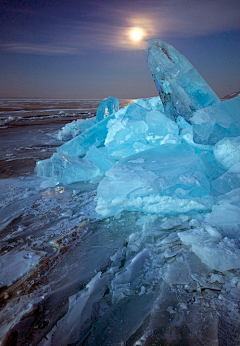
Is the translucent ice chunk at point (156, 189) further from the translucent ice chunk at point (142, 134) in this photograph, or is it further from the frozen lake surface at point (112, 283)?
the translucent ice chunk at point (142, 134)

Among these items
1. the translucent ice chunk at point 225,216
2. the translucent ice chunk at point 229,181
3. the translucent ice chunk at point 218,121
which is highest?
the translucent ice chunk at point 218,121

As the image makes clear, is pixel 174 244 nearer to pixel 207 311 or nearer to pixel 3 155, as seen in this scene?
pixel 207 311

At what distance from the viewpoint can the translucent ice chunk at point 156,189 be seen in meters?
1.89

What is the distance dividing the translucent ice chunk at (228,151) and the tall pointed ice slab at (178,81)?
2.59ft

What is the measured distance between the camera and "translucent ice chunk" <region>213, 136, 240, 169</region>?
2207 millimetres

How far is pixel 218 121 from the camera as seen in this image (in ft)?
7.34

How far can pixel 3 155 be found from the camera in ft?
15.0

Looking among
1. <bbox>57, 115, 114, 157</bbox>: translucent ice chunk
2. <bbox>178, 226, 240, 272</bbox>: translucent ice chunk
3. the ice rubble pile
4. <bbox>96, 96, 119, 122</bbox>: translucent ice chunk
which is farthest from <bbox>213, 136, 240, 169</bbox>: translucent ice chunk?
<bbox>96, 96, 119, 122</bbox>: translucent ice chunk

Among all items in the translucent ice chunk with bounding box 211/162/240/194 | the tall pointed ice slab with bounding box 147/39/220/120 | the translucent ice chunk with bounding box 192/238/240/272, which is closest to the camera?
the translucent ice chunk with bounding box 192/238/240/272

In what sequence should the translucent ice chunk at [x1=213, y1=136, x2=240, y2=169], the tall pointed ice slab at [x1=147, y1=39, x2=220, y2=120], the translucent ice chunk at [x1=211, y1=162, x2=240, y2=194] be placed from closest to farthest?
the translucent ice chunk at [x1=211, y1=162, x2=240, y2=194] < the translucent ice chunk at [x1=213, y1=136, x2=240, y2=169] < the tall pointed ice slab at [x1=147, y1=39, x2=220, y2=120]

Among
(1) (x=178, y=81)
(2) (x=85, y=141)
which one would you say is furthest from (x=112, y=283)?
(2) (x=85, y=141)

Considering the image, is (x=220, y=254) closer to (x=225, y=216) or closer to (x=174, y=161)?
(x=225, y=216)

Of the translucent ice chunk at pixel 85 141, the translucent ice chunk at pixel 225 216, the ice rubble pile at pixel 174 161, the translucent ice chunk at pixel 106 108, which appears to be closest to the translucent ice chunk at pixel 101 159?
the ice rubble pile at pixel 174 161

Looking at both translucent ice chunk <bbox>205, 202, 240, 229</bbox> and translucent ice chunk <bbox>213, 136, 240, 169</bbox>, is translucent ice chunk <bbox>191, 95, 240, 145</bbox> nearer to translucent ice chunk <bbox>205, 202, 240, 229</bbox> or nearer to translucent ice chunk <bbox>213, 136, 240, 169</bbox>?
translucent ice chunk <bbox>213, 136, 240, 169</bbox>
